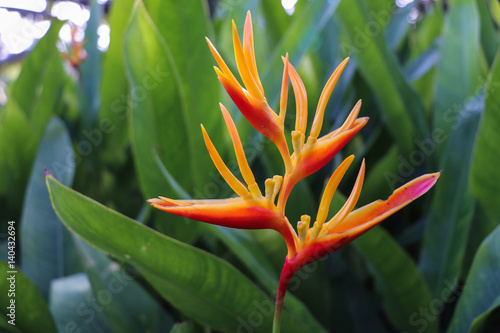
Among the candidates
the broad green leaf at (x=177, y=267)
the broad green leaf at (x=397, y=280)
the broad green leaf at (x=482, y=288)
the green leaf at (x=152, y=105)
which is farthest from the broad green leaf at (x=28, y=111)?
the broad green leaf at (x=482, y=288)

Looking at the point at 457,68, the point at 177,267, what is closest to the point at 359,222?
the point at 177,267

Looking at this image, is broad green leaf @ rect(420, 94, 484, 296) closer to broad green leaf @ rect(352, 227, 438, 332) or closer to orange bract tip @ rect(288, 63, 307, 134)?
broad green leaf @ rect(352, 227, 438, 332)

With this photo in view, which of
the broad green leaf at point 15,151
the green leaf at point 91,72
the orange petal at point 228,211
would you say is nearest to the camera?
the orange petal at point 228,211

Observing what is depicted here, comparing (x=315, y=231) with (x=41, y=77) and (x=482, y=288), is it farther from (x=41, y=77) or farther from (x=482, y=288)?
(x=41, y=77)

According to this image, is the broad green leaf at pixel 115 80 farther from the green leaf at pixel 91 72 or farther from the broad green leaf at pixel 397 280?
the broad green leaf at pixel 397 280

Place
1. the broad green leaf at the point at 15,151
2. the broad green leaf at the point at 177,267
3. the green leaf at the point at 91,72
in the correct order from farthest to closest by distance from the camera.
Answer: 1. the green leaf at the point at 91,72
2. the broad green leaf at the point at 15,151
3. the broad green leaf at the point at 177,267

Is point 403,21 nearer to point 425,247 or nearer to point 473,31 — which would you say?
point 473,31
